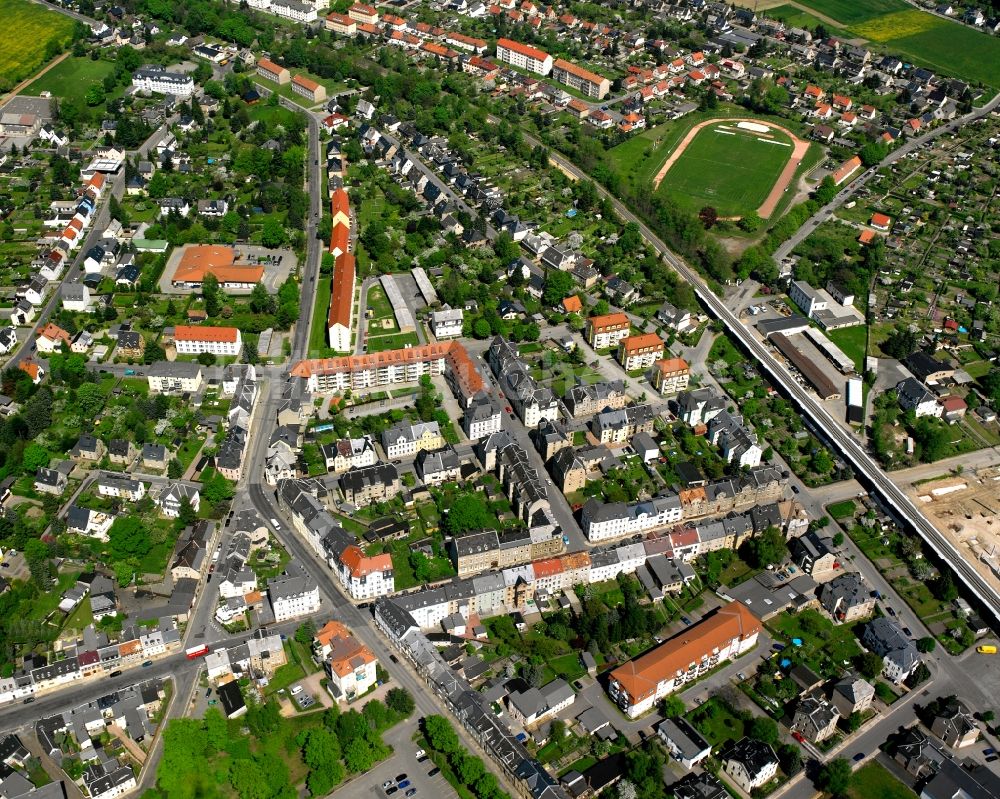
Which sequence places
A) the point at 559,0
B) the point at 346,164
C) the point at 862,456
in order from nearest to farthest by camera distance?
the point at 862,456
the point at 346,164
the point at 559,0

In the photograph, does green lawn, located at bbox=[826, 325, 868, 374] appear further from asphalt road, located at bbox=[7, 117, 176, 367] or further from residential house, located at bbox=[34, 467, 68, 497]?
asphalt road, located at bbox=[7, 117, 176, 367]

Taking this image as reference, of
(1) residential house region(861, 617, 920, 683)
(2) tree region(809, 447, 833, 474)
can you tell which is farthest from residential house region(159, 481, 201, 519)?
(2) tree region(809, 447, 833, 474)

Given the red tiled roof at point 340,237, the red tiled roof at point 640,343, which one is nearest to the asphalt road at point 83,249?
the red tiled roof at point 340,237

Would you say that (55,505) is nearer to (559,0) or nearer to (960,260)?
(960,260)

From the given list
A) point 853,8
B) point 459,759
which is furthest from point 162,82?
point 853,8

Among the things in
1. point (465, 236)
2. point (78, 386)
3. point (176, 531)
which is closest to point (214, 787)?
point (176, 531)

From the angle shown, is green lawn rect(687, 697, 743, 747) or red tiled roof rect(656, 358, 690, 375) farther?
red tiled roof rect(656, 358, 690, 375)
